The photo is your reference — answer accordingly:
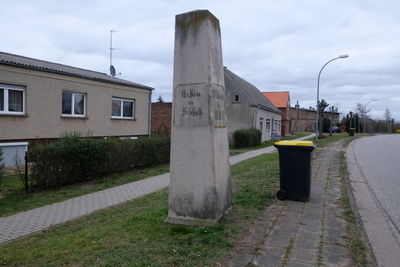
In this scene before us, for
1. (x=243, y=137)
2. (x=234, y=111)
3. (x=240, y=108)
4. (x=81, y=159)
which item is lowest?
(x=81, y=159)

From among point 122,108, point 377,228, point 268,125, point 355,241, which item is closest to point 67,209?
point 355,241

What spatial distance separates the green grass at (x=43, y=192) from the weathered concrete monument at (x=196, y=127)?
4353 mm

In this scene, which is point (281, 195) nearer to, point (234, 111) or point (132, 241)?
point (132, 241)

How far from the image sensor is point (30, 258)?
4.07 m

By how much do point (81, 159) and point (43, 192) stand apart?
142cm

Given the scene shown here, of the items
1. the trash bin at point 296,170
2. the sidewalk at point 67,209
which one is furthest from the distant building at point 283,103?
the trash bin at point 296,170

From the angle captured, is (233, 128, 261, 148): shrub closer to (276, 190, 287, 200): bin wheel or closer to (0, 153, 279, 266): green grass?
(276, 190, 287, 200): bin wheel

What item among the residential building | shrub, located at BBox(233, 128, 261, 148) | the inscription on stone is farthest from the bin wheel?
the residential building

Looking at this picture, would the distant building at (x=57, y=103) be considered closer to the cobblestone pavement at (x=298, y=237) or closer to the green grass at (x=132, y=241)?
the green grass at (x=132, y=241)

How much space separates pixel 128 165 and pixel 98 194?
10.3 ft

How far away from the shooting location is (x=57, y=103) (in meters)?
14.9

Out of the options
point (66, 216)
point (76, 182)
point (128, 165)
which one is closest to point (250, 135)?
point (128, 165)

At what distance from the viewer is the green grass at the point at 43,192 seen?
24.7ft

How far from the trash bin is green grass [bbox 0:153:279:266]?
53cm
